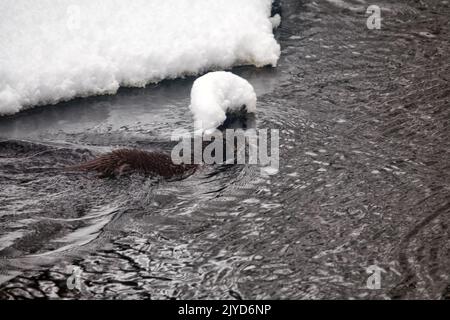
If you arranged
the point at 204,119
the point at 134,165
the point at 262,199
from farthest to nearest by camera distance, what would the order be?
the point at 204,119 → the point at 134,165 → the point at 262,199

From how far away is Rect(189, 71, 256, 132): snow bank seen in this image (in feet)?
18.1

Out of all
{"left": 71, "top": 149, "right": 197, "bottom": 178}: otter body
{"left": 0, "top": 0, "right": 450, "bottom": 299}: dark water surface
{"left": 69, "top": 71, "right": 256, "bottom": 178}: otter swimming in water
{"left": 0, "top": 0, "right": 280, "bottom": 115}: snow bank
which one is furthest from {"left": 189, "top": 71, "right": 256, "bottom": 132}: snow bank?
{"left": 0, "top": 0, "right": 280, "bottom": 115}: snow bank

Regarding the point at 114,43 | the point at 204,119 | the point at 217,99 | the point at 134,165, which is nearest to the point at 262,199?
the point at 134,165

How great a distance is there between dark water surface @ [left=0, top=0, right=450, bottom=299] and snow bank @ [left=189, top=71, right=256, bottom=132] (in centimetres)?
19

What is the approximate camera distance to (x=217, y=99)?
5.61 metres

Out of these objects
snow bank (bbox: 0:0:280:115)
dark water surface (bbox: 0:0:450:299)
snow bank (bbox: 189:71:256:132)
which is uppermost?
snow bank (bbox: 0:0:280:115)

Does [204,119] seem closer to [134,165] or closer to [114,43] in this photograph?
[134,165]

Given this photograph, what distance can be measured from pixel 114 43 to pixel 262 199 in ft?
10.3

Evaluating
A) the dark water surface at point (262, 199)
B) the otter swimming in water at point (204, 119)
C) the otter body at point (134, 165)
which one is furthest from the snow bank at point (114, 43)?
the otter body at point (134, 165)

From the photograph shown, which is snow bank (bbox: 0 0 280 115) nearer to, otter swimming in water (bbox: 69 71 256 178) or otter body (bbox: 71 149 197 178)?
otter swimming in water (bbox: 69 71 256 178)

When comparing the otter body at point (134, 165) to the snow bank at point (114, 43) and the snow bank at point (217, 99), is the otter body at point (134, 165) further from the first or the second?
the snow bank at point (114, 43)

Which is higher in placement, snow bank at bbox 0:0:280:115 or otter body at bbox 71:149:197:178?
snow bank at bbox 0:0:280:115

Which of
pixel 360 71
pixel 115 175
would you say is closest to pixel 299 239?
pixel 115 175

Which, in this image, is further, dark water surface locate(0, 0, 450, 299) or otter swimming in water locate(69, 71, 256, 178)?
otter swimming in water locate(69, 71, 256, 178)
